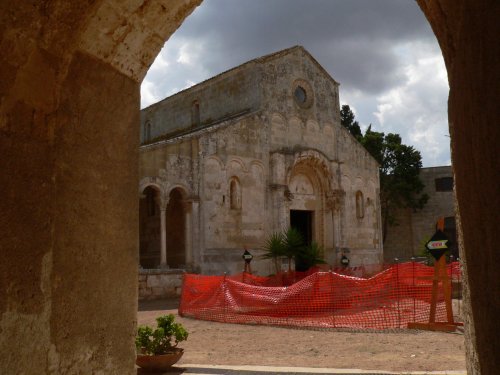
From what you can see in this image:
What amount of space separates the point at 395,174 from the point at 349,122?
207 inches

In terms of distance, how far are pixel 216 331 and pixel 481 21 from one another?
34.2ft

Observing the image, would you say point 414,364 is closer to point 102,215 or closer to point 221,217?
point 102,215

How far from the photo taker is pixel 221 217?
68.1ft

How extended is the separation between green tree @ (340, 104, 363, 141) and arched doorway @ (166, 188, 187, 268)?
20039mm

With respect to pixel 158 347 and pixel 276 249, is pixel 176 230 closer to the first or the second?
pixel 276 249

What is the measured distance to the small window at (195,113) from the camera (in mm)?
26562

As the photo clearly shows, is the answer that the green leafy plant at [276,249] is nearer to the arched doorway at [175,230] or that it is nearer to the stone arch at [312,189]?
the arched doorway at [175,230]

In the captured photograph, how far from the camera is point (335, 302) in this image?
12.8 meters

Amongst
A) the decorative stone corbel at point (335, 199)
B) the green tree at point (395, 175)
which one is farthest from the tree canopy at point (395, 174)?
the decorative stone corbel at point (335, 199)

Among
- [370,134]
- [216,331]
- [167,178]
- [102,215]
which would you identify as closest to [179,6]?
[102,215]

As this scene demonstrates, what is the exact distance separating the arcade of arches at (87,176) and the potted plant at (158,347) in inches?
110

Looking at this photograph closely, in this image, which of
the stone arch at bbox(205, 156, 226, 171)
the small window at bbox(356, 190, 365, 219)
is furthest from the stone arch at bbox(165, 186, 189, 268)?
the small window at bbox(356, 190, 365, 219)

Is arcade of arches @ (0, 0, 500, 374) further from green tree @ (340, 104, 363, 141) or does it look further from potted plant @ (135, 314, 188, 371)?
green tree @ (340, 104, 363, 141)

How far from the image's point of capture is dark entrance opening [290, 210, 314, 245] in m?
25.2
